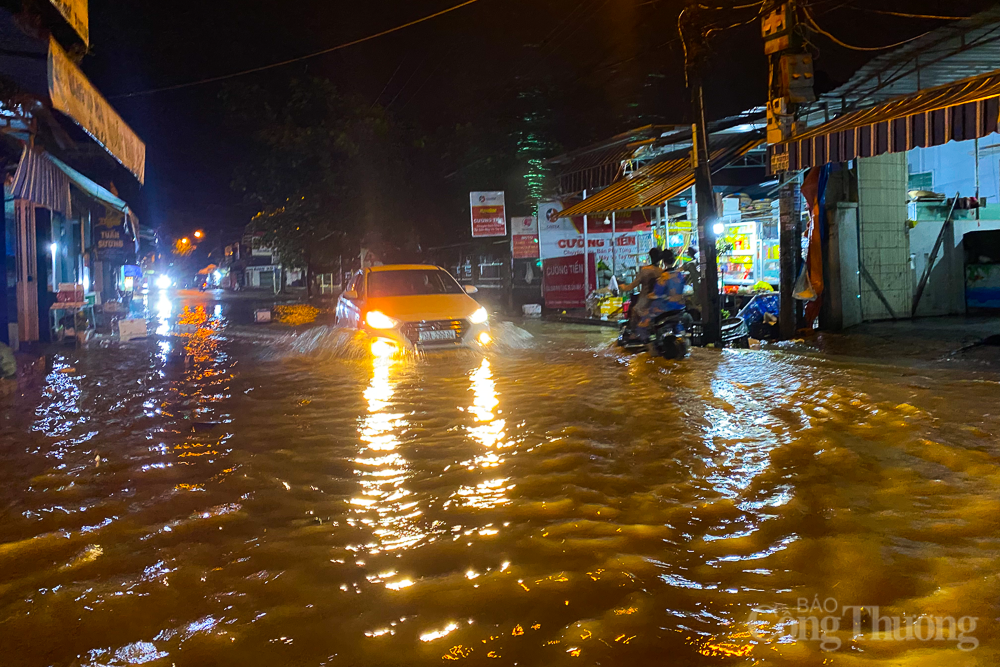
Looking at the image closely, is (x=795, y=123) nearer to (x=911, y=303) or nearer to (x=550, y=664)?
(x=911, y=303)

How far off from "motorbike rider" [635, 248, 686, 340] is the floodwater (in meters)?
2.62

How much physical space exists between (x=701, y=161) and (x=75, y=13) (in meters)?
9.13

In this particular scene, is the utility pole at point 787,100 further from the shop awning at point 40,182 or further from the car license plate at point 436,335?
the shop awning at point 40,182

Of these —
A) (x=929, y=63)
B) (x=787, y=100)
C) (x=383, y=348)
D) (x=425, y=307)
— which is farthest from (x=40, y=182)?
(x=929, y=63)

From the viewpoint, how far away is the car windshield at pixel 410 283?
12.6m

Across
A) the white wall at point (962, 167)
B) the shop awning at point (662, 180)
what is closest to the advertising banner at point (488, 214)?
the shop awning at point (662, 180)

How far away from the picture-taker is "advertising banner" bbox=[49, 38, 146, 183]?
7.70m

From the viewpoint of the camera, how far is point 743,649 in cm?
296

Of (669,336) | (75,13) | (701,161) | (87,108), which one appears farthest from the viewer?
(701,161)

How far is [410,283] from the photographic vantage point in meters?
13.0

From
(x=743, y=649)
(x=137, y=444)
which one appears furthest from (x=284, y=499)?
(x=743, y=649)

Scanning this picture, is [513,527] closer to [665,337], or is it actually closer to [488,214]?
[665,337]

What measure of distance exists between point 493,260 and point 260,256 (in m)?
52.6

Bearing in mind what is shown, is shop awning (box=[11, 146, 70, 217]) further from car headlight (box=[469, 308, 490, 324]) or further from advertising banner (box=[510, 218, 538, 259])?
advertising banner (box=[510, 218, 538, 259])
